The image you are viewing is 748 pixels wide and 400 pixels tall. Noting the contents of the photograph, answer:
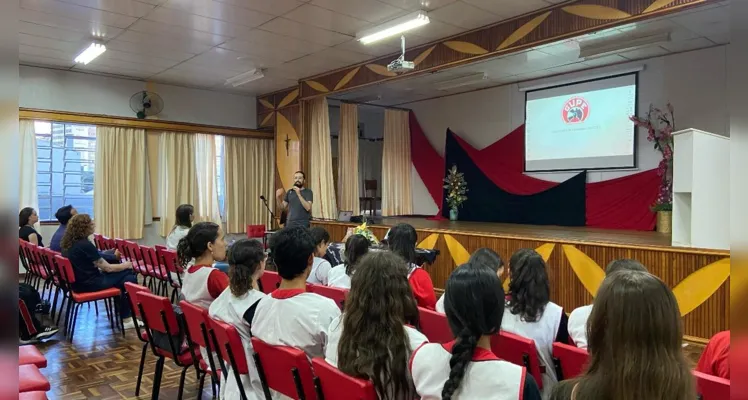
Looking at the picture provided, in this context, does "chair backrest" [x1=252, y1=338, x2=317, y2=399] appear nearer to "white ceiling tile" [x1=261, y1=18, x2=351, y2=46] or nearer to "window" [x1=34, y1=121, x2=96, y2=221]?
"white ceiling tile" [x1=261, y1=18, x2=351, y2=46]

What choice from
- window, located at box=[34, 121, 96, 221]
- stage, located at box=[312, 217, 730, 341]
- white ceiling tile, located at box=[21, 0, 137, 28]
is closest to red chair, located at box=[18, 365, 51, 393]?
stage, located at box=[312, 217, 730, 341]

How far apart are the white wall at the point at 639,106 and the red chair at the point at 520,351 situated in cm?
→ 379

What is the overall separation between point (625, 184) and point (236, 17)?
214 inches

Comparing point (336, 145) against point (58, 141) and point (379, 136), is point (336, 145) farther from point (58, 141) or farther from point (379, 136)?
point (58, 141)

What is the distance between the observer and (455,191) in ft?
28.1

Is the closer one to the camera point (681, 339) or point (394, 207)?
point (681, 339)

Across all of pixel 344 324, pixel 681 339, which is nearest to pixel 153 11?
pixel 344 324

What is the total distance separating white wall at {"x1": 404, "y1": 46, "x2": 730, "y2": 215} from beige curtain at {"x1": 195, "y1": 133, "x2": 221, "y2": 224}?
377 cm

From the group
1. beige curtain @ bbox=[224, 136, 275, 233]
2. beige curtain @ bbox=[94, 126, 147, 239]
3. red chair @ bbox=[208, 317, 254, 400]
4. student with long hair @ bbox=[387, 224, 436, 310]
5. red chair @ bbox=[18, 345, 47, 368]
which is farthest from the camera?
beige curtain @ bbox=[224, 136, 275, 233]

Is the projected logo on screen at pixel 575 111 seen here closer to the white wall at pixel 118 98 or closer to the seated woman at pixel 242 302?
the white wall at pixel 118 98

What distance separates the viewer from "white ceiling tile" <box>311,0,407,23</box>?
182 inches

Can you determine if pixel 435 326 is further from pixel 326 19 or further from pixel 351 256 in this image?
pixel 326 19

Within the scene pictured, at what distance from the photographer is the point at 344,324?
5.33ft

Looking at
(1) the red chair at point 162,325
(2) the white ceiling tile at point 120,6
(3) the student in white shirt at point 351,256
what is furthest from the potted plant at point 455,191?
(1) the red chair at point 162,325
